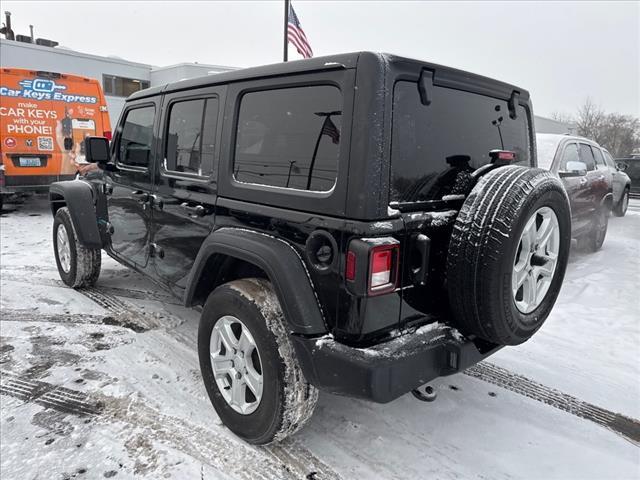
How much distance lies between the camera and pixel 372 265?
1.83 metres

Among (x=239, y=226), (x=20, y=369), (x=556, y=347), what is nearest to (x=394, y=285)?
(x=239, y=226)

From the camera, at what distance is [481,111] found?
96.1 inches

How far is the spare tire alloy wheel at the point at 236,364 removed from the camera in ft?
7.53

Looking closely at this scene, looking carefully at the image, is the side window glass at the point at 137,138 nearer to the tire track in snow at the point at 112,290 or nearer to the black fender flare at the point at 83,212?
the black fender flare at the point at 83,212

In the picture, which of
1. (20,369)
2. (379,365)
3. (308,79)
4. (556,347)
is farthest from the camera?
(556,347)

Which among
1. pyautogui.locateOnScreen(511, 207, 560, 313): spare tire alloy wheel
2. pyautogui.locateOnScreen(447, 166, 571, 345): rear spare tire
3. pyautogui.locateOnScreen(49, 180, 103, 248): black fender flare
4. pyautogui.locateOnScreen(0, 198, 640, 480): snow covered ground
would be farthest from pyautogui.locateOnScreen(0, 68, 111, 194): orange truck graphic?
pyautogui.locateOnScreen(511, 207, 560, 313): spare tire alloy wheel

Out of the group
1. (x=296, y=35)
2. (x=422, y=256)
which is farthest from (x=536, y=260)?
(x=296, y=35)

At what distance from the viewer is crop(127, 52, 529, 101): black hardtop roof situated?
1884 mm

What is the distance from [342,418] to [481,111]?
1.90m

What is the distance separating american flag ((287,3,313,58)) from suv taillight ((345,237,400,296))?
9.30 metres

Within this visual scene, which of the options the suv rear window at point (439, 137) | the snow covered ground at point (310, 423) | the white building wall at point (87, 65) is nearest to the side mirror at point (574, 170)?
the snow covered ground at point (310, 423)

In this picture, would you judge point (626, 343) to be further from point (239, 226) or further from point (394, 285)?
point (239, 226)

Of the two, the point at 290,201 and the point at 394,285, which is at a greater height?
the point at 290,201

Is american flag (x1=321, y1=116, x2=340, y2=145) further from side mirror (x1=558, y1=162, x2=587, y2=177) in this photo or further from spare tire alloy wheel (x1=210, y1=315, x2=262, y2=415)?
side mirror (x1=558, y1=162, x2=587, y2=177)
